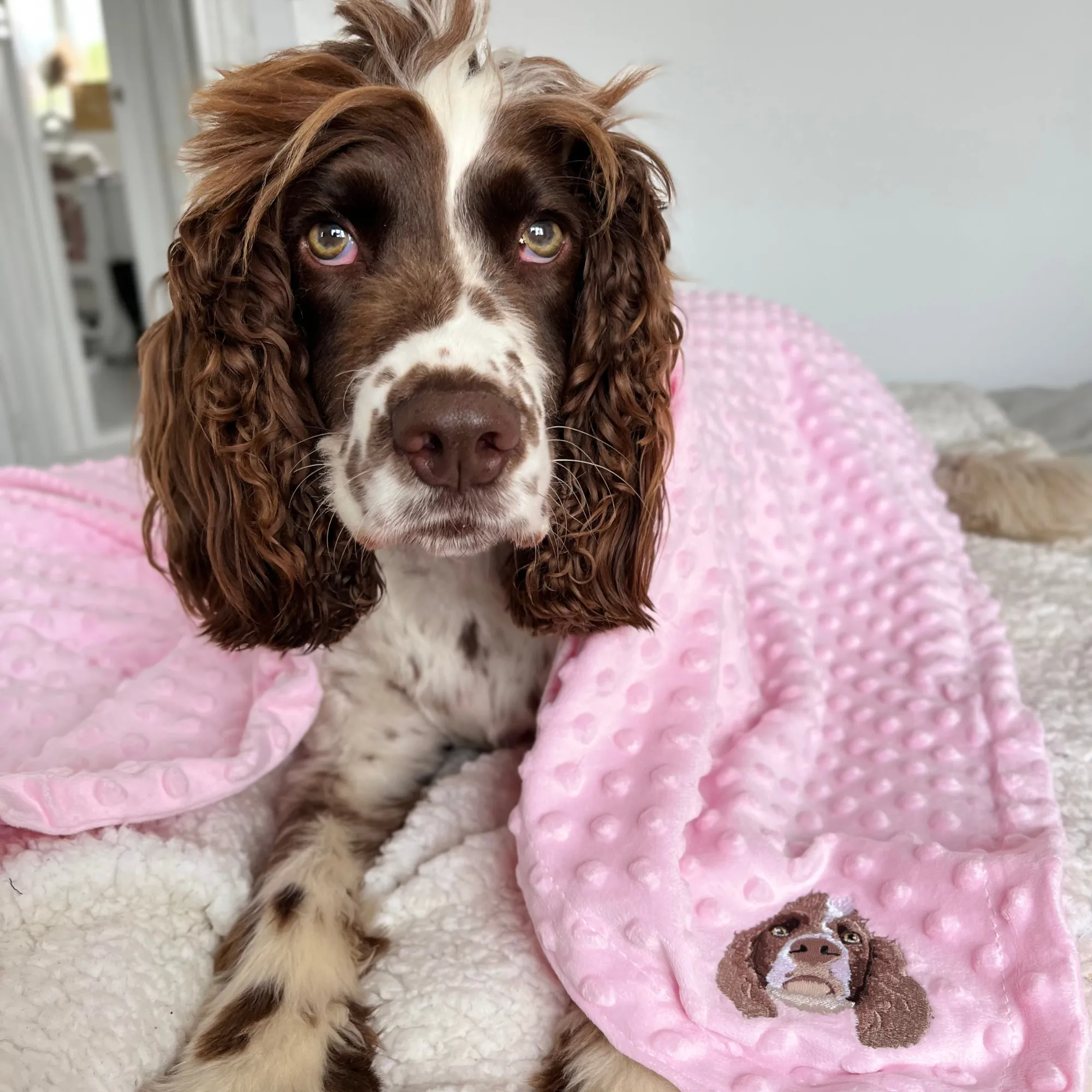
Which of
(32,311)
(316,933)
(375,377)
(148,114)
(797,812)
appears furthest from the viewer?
(148,114)

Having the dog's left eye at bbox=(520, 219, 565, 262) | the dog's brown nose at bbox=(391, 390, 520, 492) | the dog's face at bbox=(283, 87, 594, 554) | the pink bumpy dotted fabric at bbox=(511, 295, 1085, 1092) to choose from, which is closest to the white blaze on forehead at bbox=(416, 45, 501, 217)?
the dog's face at bbox=(283, 87, 594, 554)

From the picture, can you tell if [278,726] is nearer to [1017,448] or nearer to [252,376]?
[252,376]

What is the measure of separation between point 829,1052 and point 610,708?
0.55 metres

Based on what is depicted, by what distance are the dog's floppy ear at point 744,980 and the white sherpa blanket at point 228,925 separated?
0.76 feet

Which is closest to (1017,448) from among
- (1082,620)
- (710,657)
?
(1082,620)

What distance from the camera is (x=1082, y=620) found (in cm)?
202

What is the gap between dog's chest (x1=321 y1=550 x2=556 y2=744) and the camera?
1668 mm

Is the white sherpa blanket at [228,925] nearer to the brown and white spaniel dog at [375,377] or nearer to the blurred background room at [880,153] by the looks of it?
the brown and white spaniel dog at [375,377]

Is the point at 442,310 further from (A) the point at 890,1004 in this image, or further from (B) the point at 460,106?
(A) the point at 890,1004

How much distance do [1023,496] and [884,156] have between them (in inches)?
66.9

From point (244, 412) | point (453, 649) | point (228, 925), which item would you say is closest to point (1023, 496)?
point (453, 649)

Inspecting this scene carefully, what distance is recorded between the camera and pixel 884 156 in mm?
3557

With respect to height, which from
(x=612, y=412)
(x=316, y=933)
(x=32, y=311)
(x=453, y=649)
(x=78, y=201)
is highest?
(x=612, y=412)

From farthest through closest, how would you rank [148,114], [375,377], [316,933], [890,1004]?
[148,114]
[316,933]
[375,377]
[890,1004]
